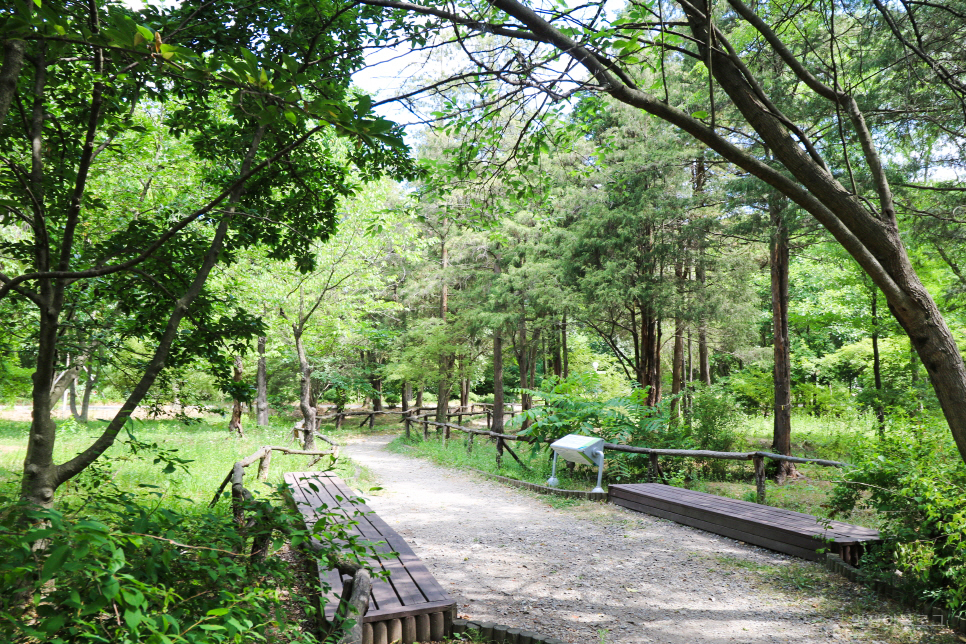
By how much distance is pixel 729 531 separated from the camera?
276 inches

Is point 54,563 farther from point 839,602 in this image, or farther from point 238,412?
point 238,412

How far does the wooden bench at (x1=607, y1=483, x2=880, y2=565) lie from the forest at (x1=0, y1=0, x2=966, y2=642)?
0.46m

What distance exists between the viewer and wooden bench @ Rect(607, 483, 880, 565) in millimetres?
5758

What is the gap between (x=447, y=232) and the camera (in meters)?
21.0

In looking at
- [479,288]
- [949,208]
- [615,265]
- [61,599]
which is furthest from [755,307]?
[61,599]

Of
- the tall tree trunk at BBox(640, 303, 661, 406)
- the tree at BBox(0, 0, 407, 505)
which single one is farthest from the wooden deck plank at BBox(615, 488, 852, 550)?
the tree at BBox(0, 0, 407, 505)

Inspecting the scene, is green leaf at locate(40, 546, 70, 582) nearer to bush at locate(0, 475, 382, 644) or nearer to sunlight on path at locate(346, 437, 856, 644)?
bush at locate(0, 475, 382, 644)

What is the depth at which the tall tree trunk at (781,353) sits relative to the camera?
1091 centimetres

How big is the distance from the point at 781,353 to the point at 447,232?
1293cm

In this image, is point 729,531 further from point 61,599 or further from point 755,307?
point 755,307

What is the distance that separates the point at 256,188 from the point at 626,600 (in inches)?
185

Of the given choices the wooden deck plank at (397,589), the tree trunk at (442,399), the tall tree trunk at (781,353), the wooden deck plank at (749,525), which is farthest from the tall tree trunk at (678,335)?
the tree trunk at (442,399)

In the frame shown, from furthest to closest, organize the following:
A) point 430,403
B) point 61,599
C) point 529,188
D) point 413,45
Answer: point 430,403
point 529,188
point 413,45
point 61,599

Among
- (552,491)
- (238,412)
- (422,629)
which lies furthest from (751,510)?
(238,412)
